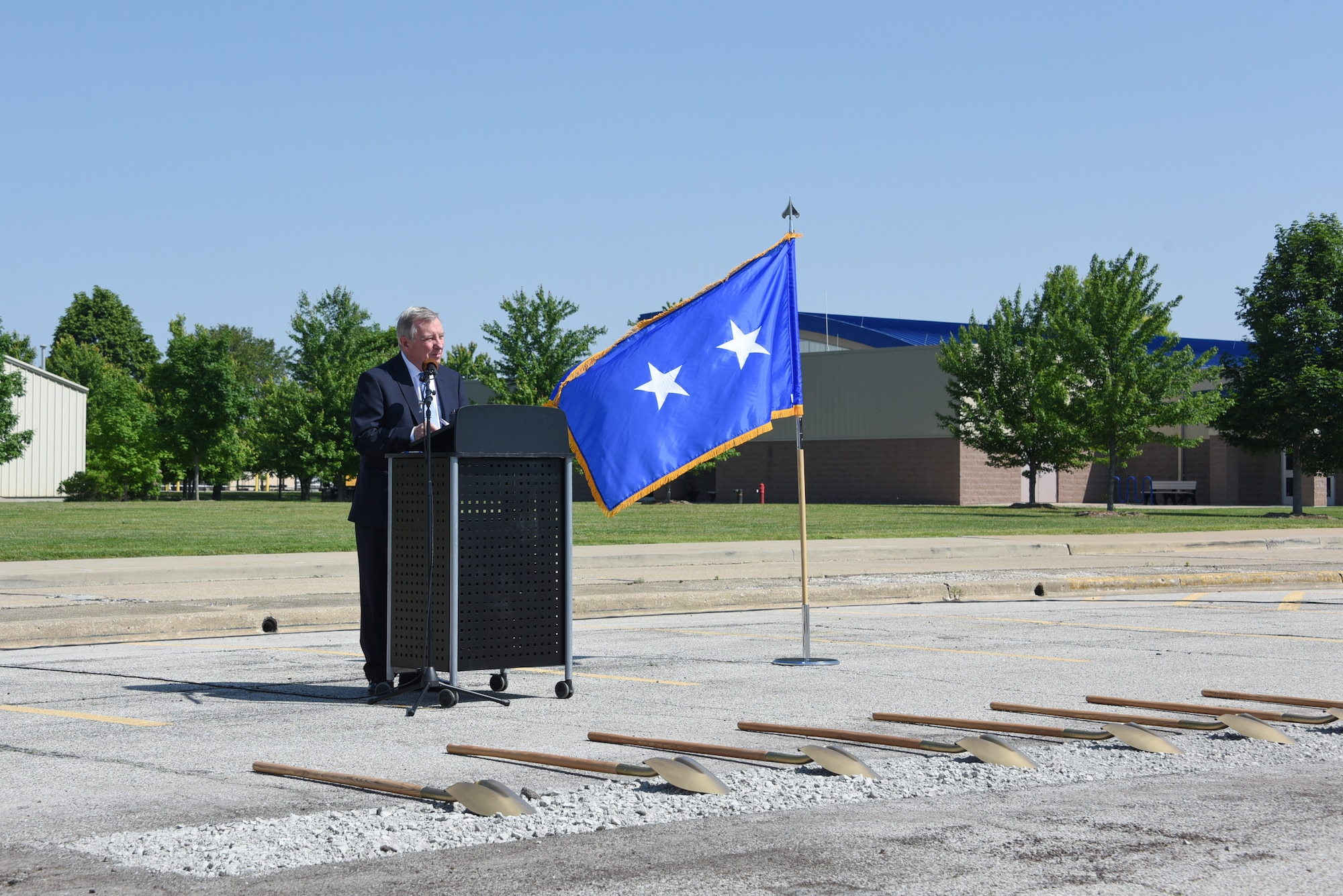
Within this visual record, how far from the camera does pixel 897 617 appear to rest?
13.4 metres

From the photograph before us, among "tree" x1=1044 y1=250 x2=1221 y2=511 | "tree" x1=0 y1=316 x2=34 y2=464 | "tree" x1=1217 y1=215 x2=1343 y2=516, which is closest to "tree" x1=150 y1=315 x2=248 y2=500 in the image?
"tree" x1=0 y1=316 x2=34 y2=464

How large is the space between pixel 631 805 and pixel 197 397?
68332 mm

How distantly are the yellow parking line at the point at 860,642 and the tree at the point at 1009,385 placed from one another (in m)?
39.6

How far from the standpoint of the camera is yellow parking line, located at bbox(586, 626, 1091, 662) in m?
9.76

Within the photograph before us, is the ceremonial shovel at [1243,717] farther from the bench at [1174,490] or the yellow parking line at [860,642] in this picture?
the bench at [1174,490]

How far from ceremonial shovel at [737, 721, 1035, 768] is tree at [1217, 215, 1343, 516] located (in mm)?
37473

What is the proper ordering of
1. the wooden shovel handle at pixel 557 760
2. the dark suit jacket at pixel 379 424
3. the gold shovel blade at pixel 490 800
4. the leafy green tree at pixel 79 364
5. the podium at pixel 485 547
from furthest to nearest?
the leafy green tree at pixel 79 364 < the dark suit jacket at pixel 379 424 < the podium at pixel 485 547 < the wooden shovel handle at pixel 557 760 < the gold shovel blade at pixel 490 800

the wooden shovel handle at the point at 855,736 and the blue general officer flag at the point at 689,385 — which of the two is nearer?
the wooden shovel handle at the point at 855,736

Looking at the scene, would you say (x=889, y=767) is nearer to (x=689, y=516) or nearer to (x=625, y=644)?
(x=625, y=644)

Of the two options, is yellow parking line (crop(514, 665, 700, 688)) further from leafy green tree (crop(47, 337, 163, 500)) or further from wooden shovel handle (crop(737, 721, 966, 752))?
leafy green tree (crop(47, 337, 163, 500))

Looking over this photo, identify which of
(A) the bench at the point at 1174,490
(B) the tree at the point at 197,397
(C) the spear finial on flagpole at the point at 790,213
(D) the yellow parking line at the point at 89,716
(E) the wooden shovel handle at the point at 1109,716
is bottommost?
(D) the yellow parking line at the point at 89,716

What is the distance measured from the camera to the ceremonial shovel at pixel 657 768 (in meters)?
5.16

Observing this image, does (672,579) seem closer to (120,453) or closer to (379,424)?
(379,424)

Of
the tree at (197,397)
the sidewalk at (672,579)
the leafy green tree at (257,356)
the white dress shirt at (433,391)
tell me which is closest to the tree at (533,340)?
the tree at (197,397)
